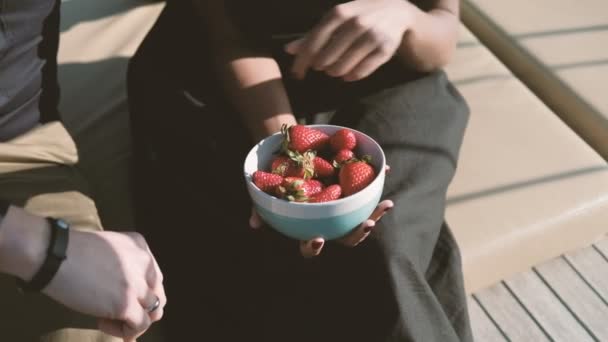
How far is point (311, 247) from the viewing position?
0.91 metres

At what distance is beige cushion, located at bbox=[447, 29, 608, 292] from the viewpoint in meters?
1.35

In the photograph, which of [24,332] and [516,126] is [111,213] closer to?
[24,332]

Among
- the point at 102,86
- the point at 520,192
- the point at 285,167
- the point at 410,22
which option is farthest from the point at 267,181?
the point at 102,86

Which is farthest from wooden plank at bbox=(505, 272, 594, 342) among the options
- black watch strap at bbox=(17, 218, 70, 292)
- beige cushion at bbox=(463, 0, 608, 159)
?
black watch strap at bbox=(17, 218, 70, 292)

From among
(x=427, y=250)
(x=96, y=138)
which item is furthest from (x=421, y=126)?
(x=96, y=138)

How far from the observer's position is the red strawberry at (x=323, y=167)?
3.05ft

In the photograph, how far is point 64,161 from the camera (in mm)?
1198

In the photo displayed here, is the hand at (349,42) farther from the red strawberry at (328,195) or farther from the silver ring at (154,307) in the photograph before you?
the silver ring at (154,307)

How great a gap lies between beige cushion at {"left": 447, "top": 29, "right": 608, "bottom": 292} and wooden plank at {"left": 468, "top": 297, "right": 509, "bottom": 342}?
6cm

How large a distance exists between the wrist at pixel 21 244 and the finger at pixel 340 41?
1.64ft

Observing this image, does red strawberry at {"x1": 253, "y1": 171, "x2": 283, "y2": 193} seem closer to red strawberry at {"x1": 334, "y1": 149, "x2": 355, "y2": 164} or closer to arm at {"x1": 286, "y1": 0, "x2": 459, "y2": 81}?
red strawberry at {"x1": 334, "y1": 149, "x2": 355, "y2": 164}

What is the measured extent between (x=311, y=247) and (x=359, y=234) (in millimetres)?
77

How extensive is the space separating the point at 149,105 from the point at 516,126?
936mm

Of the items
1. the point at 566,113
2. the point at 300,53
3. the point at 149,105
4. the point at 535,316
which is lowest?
the point at 535,316
